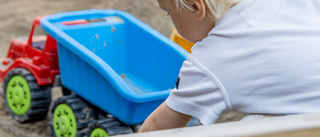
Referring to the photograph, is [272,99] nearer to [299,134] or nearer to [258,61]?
[258,61]

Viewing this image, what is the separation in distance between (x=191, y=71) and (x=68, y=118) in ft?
2.84

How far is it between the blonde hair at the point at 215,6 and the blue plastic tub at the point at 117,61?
55 centimetres

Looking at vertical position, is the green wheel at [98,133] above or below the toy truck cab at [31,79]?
below

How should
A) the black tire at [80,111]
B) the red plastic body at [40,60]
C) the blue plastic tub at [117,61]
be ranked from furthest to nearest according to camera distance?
the red plastic body at [40,60] → the black tire at [80,111] → the blue plastic tub at [117,61]

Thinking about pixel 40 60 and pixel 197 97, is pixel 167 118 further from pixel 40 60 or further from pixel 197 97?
pixel 40 60

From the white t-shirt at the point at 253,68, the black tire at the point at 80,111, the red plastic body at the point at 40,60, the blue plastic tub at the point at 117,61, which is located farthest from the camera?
the red plastic body at the point at 40,60

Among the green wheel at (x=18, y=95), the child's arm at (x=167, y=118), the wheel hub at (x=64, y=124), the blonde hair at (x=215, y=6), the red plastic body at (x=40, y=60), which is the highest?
the blonde hair at (x=215, y=6)

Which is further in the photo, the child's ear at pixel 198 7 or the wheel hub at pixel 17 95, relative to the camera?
the wheel hub at pixel 17 95

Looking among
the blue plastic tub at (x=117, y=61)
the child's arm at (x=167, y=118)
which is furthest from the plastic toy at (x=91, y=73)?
the child's arm at (x=167, y=118)

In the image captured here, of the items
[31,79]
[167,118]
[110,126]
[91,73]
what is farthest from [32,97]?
[167,118]

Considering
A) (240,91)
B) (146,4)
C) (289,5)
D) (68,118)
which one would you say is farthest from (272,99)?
(146,4)

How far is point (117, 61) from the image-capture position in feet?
6.42

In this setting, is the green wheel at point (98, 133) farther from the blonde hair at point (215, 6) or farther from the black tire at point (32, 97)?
the blonde hair at point (215, 6)

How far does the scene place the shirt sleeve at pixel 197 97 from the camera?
84cm
